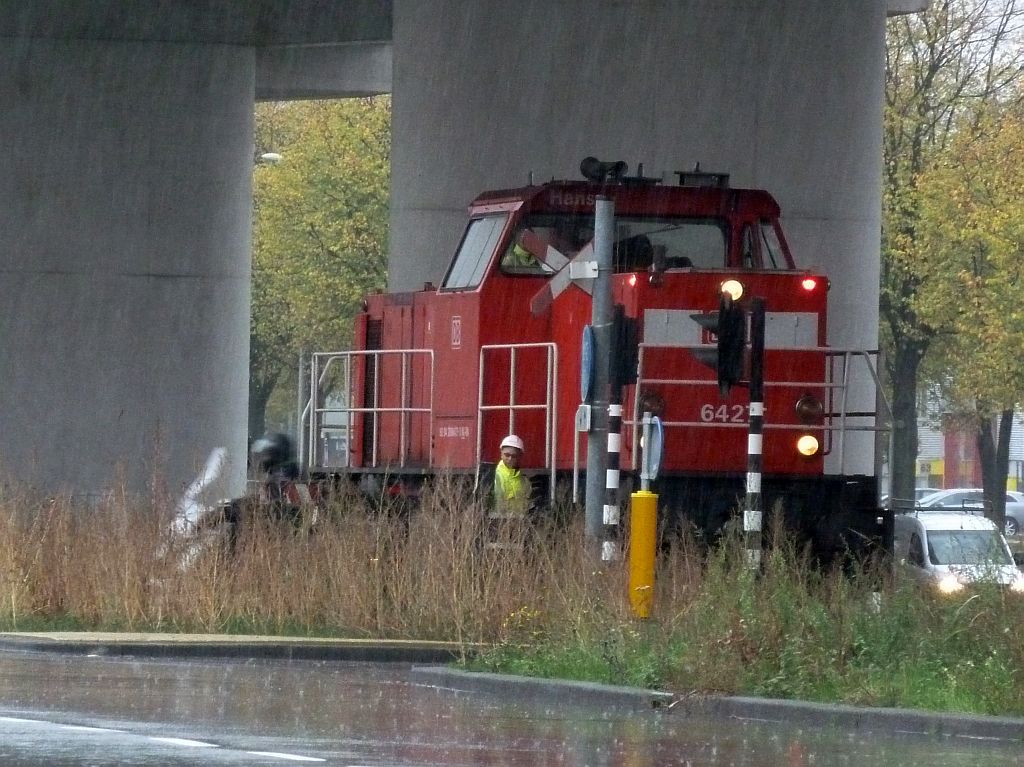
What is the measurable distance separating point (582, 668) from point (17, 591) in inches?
274

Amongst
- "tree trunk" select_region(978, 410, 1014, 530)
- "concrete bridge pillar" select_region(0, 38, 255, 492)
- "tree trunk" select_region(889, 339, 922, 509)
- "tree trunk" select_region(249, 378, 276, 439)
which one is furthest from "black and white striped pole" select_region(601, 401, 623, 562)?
"tree trunk" select_region(249, 378, 276, 439)

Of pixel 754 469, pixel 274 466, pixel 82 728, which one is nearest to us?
pixel 82 728

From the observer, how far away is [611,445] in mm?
16547

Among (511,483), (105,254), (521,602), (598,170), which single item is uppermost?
(105,254)

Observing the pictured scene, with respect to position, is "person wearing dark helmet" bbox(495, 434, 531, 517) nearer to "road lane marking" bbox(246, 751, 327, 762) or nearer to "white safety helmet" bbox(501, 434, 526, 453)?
"white safety helmet" bbox(501, 434, 526, 453)

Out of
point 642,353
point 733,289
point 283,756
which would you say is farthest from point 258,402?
point 283,756

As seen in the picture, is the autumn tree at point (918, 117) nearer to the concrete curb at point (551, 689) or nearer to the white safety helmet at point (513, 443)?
the white safety helmet at point (513, 443)

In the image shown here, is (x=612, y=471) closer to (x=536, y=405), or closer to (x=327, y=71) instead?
(x=536, y=405)

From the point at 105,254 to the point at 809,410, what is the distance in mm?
16028

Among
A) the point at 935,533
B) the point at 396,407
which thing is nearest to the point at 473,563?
the point at 396,407

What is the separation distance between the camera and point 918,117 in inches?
1738

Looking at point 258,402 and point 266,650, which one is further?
point 258,402

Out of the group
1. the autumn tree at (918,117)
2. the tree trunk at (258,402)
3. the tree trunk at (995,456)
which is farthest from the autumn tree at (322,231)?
the tree trunk at (995,456)

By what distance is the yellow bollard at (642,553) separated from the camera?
1502 cm
